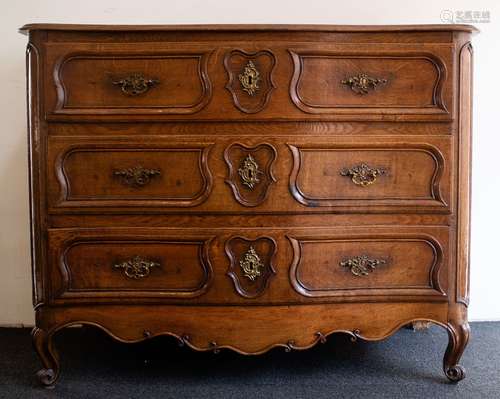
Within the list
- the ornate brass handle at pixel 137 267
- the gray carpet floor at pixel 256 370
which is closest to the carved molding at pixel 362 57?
the ornate brass handle at pixel 137 267

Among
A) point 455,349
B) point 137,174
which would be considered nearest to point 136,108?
point 137,174

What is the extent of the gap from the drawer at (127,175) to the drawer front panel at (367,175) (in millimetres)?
291

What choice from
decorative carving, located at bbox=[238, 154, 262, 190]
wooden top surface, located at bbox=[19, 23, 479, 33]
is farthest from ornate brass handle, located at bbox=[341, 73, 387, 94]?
decorative carving, located at bbox=[238, 154, 262, 190]

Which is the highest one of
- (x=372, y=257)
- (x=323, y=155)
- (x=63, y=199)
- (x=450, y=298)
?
(x=323, y=155)

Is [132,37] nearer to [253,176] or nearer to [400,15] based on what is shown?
[253,176]

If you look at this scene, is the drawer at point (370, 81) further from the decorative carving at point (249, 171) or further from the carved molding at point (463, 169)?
the decorative carving at point (249, 171)

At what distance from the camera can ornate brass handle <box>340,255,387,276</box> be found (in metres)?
1.63

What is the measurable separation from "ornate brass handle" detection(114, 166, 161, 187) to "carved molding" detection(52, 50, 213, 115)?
17cm

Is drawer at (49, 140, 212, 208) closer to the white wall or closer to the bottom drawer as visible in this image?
Result: the bottom drawer

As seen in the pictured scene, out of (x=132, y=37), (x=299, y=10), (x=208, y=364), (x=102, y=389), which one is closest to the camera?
(x=132, y=37)

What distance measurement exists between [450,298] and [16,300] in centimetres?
173

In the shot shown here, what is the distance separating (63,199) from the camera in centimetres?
160

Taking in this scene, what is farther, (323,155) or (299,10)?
(299,10)

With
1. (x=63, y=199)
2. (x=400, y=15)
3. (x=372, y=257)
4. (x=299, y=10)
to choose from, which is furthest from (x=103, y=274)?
(x=400, y=15)
